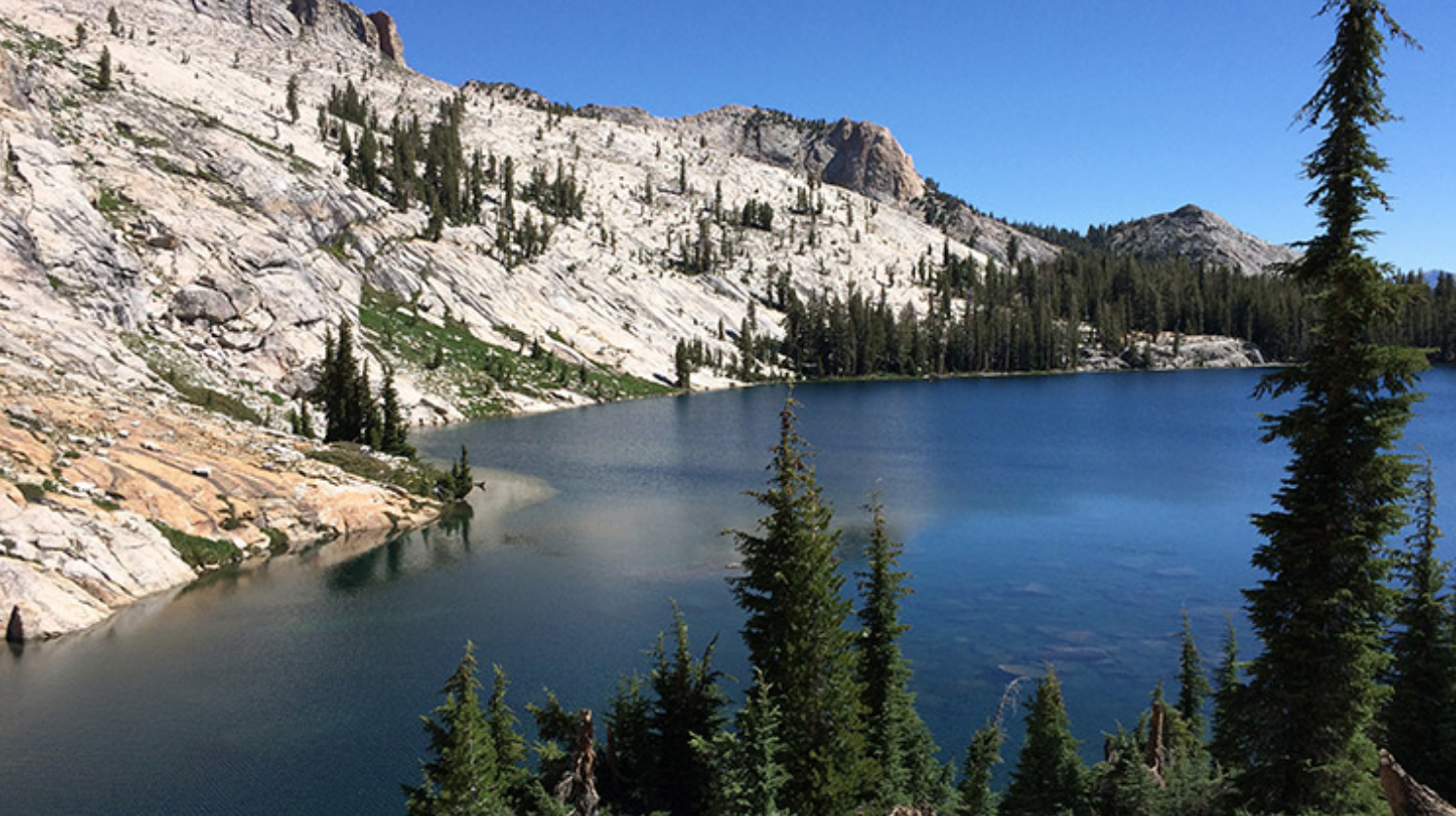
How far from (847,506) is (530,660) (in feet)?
115

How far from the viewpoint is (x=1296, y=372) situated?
19.0 metres

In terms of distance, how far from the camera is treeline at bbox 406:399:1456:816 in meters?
20.6

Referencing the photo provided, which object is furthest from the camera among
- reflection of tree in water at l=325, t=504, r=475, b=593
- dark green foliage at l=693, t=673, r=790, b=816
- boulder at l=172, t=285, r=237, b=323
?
boulder at l=172, t=285, r=237, b=323

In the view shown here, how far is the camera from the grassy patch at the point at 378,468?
68438mm

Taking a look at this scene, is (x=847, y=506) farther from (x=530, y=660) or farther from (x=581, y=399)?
(x=581, y=399)

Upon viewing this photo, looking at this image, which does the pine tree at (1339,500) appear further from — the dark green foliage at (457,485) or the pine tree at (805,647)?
the dark green foliage at (457,485)

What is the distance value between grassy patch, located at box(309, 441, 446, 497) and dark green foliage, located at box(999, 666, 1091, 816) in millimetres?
54165

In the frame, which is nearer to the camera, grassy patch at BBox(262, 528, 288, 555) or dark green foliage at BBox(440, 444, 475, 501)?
grassy patch at BBox(262, 528, 288, 555)

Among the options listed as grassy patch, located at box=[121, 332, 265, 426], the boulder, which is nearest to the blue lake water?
grassy patch, located at box=[121, 332, 265, 426]

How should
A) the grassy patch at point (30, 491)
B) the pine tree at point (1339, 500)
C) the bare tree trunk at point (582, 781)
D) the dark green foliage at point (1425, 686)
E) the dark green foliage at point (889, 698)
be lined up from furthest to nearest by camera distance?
the grassy patch at point (30, 491) → the dark green foliage at point (889, 698) → the dark green foliage at point (1425, 686) → the bare tree trunk at point (582, 781) → the pine tree at point (1339, 500)

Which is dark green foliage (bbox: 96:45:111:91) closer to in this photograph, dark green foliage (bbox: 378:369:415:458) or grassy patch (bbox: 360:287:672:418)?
grassy patch (bbox: 360:287:672:418)

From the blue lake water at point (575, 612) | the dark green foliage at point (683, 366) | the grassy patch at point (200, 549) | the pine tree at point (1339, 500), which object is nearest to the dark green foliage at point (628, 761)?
the blue lake water at point (575, 612)

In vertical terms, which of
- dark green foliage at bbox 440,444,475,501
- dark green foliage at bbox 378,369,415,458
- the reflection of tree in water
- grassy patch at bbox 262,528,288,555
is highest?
dark green foliage at bbox 378,369,415,458

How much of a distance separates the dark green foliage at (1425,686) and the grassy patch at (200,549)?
179 ft
